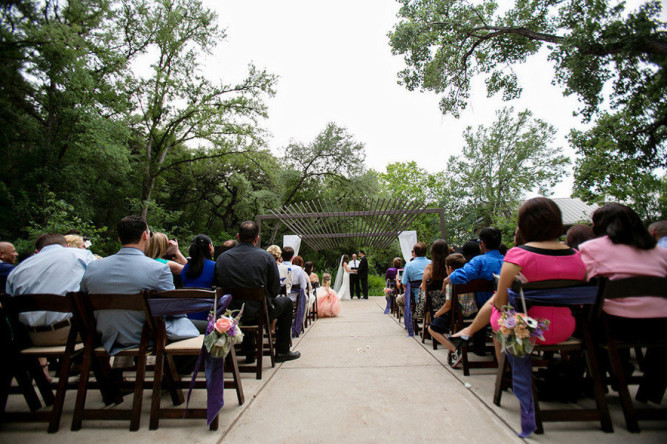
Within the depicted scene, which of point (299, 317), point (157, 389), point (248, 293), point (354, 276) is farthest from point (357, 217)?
point (157, 389)

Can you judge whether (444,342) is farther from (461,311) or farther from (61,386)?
(61,386)

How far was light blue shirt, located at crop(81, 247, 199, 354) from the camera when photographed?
2.51 m

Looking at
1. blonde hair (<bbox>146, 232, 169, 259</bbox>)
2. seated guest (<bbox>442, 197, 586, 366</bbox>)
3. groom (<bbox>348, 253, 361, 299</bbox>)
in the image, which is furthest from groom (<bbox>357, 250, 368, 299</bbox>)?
seated guest (<bbox>442, 197, 586, 366</bbox>)

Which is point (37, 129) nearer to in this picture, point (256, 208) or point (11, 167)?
point (11, 167)

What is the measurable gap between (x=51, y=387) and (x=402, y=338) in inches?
162

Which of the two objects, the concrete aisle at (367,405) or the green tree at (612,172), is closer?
the concrete aisle at (367,405)

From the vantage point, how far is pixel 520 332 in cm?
212

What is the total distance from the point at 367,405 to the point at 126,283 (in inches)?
A: 77.3

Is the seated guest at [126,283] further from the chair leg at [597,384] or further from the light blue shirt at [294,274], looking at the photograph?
the light blue shirt at [294,274]

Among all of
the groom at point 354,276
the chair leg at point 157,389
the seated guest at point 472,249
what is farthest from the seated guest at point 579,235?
the groom at point 354,276

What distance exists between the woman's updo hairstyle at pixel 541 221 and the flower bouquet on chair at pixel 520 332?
0.57 m

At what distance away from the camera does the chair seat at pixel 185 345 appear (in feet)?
8.20

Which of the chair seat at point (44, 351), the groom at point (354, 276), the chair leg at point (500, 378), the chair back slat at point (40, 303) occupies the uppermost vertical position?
the chair back slat at point (40, 303)

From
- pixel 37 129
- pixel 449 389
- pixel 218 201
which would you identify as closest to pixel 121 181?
pixel 37 129
